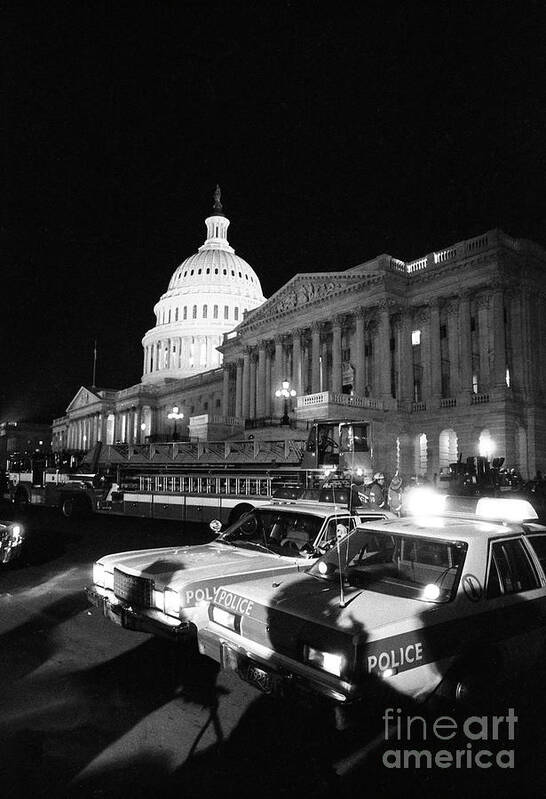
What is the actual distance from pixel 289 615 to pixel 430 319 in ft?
138

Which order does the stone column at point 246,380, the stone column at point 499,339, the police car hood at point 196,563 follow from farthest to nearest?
the stone column at point 246,380 → the stone column at point 499,339 → the police car hood at point 196,563

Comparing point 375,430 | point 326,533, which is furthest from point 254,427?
point 326,533

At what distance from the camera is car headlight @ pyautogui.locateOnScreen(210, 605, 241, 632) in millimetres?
4914

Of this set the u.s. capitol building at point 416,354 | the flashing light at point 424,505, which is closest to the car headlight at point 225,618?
the flashing light at point 424,505

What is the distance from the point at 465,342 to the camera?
4116cm

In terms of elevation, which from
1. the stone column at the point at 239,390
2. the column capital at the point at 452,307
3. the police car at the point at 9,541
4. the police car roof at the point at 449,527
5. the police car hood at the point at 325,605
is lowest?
the police car at the point at 9,541

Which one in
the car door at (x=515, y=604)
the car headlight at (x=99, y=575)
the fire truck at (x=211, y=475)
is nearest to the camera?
the car door at (x=515, y=604)

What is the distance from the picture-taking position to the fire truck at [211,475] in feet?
49.5

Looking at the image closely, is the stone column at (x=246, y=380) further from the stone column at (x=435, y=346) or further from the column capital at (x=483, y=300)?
the column capital at (x=483, y=300)

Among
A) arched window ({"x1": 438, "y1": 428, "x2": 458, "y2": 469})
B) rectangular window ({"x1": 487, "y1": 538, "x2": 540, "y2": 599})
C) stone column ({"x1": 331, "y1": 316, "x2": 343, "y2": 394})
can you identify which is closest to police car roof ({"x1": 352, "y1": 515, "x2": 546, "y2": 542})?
rectangular window ({"x1": 487, "y1": 538, "x2": 540, "y2": 599})

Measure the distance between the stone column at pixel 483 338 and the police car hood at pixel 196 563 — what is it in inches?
1491

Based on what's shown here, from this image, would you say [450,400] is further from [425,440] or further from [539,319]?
[539,319]

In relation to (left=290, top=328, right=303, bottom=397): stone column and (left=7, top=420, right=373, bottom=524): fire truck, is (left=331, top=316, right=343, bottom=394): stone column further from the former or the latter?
(left=7, top=420, right=373, bottom=524): fire truck

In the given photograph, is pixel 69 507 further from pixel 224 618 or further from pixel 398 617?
pixel 398 617
